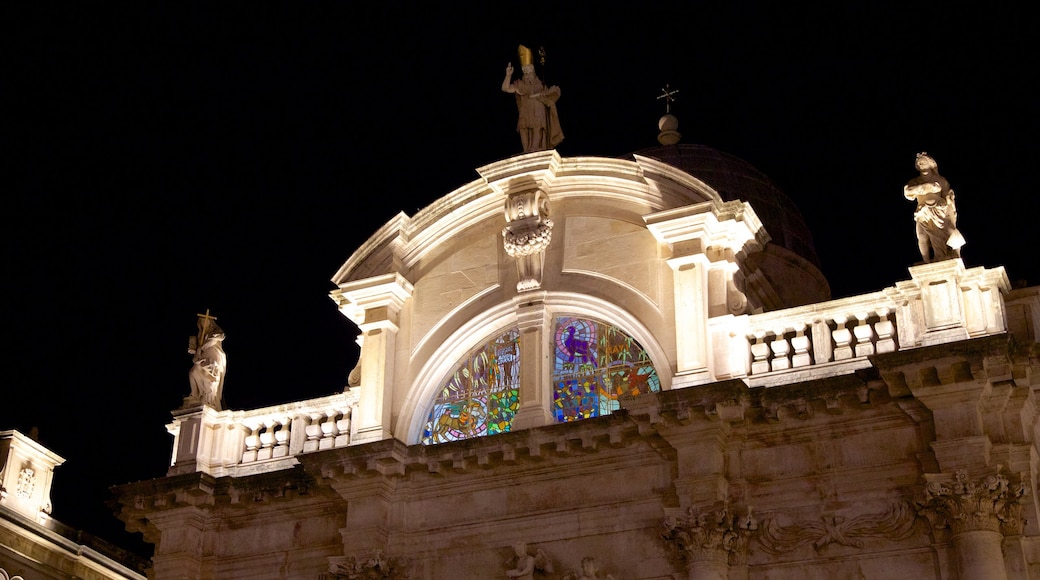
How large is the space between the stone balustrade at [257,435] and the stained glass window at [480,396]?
1.26 metres

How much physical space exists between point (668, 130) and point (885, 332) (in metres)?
10.7

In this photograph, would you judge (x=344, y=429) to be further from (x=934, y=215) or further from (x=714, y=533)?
(x=934, y=215)

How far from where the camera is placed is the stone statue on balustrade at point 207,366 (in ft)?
67.6

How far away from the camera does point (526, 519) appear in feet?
59.4

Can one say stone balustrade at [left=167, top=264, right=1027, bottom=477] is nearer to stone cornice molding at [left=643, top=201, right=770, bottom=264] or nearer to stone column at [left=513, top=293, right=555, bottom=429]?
stone cornice molding at [left=643, top=201, right=770, bottom=264]

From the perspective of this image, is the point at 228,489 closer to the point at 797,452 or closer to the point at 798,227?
the point at 797,452

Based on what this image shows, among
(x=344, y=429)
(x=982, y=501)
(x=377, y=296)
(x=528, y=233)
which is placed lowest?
(x=982, y=501)

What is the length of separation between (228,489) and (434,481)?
10.00ft

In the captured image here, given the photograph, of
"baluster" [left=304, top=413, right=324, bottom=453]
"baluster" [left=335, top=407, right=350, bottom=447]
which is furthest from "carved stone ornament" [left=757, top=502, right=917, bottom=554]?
"baluster" [left=304, top=413, right=324, bottom=453]

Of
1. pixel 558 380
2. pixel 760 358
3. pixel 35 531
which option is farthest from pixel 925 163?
pixel 35 531

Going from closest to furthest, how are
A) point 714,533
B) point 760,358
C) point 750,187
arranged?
point 714,533 → point 760,358 → point 750,187

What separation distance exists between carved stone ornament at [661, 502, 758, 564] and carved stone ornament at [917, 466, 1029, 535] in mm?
2241

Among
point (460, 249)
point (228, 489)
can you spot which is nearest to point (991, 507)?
point (460, 249)

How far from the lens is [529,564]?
1755 cm
